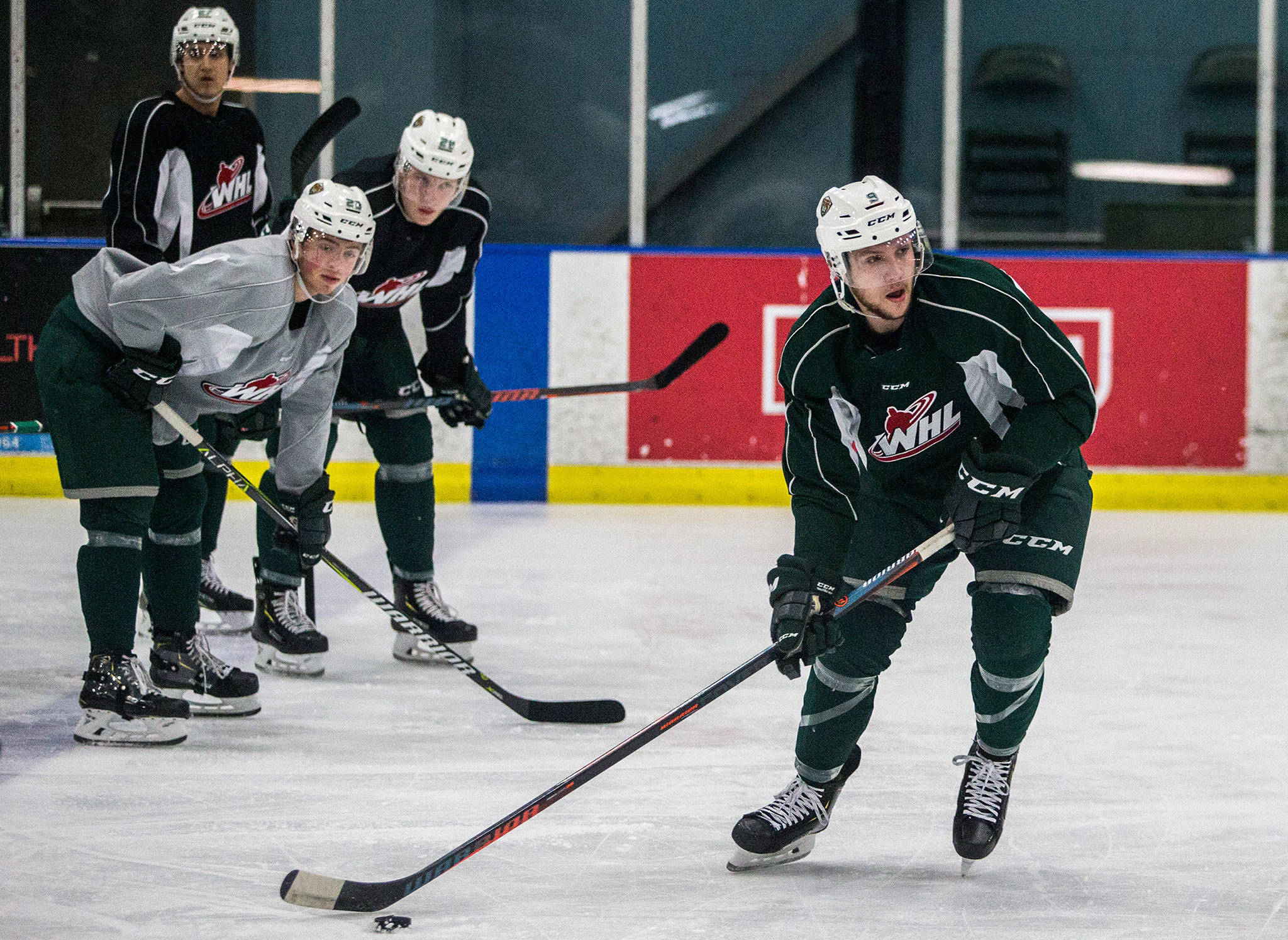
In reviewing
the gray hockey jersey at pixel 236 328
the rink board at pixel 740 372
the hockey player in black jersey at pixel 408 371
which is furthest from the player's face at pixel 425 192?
the rink board at pixel 740 372

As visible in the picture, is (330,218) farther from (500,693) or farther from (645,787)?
(645,787)

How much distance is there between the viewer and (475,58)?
18.3ft

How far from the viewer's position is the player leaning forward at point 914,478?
1858 mm

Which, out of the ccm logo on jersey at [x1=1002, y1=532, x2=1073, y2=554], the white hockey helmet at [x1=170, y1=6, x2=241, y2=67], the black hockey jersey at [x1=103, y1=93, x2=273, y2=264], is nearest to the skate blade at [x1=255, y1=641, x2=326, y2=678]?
the black hockey jersey at [x1=103, y1=93, x2=273, y2=264]

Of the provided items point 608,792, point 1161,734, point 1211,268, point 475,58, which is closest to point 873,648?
point 608,792

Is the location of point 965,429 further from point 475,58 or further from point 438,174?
point 475,58

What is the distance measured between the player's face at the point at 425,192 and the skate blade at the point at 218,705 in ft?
3.13

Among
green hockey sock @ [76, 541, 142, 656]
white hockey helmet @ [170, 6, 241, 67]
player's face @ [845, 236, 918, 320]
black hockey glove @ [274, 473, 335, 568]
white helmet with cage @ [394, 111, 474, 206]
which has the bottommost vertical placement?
green hockey sock @ [76, 541, 142, 656]

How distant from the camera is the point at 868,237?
1.81m

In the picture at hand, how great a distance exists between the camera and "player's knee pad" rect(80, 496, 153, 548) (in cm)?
240

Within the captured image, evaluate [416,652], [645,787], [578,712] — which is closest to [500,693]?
[578,712]

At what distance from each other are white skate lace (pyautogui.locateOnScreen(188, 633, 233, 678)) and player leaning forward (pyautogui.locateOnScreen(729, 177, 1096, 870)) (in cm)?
112

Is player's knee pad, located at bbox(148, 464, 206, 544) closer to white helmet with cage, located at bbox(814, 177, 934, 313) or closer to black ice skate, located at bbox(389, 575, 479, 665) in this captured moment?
black ice skate, located at bbox(389, 575, 479, 665)

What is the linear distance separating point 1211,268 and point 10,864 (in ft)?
14.4
